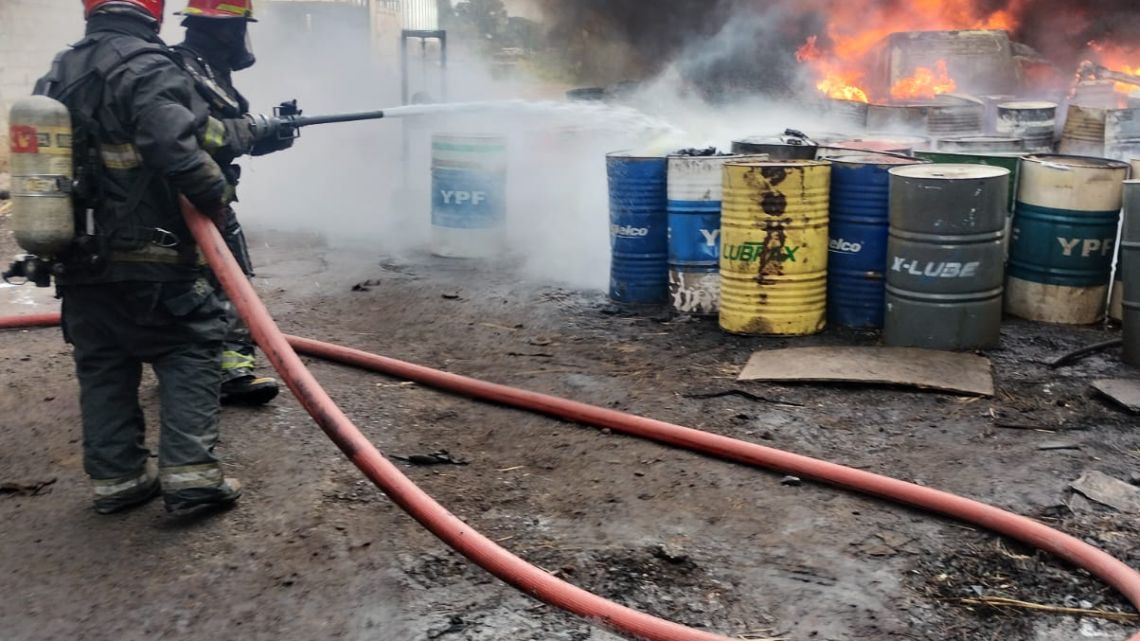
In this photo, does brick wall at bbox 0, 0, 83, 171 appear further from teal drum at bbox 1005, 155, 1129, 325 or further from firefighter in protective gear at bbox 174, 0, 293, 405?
teal drum at bbox 1005, 155, 1129, 325

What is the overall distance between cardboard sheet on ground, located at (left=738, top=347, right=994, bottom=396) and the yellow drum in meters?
0.41

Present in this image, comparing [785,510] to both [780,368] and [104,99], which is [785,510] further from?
[104,99]

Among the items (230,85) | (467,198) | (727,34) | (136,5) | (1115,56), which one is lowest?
(467,198)

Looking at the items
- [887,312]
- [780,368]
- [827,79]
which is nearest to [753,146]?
[887,312]

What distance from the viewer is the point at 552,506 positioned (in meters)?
3.50

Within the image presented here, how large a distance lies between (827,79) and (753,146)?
12.4m

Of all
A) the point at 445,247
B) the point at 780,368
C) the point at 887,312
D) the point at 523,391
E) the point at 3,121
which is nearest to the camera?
the point at 523,391

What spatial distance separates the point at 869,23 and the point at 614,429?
16.7m

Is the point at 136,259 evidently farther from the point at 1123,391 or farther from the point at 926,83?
the point at 926,83

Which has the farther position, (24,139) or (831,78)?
(831,78)

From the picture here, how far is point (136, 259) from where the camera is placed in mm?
3332

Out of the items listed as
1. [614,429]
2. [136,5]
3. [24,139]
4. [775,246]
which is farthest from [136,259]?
[775,246]

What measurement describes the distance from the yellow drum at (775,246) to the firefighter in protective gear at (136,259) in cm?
296

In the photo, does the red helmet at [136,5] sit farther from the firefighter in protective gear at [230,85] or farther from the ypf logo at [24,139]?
the ypf logo at [24,139]
